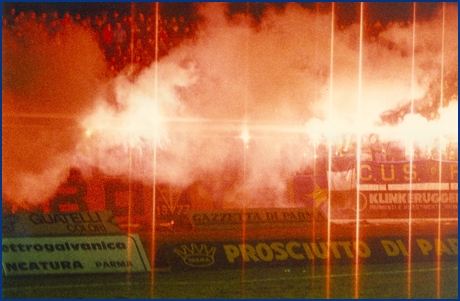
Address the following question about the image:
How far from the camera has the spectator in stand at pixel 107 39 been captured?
5320 mm

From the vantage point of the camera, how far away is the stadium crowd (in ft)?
17.3

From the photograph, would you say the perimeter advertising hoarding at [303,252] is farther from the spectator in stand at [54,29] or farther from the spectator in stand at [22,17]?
the spectator in stand at [22,17]

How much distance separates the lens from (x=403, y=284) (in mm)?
5578

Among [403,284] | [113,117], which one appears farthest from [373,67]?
[113,117]

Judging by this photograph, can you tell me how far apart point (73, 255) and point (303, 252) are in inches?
87.1

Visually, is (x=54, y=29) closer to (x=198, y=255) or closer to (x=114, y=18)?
(x=114, y=18)

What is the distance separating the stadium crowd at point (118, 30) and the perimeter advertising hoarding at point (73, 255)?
5.34ft

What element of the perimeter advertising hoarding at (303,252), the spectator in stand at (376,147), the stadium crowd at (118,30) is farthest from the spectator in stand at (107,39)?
the spectator in stand at (376,147)

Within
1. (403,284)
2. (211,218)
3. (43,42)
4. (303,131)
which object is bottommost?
(403,284)

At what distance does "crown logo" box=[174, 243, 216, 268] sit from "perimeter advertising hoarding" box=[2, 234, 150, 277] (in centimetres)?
38

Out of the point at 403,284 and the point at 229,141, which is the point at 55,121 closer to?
the point at 229,141


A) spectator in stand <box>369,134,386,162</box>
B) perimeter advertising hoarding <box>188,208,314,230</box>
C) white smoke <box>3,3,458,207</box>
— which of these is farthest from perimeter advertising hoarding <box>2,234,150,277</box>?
spectator in stand <box>369,134,386,162</box>

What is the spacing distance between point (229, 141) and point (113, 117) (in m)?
1.11

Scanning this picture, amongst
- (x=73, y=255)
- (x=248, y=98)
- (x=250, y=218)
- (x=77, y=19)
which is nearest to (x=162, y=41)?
(x=77, y=19)
